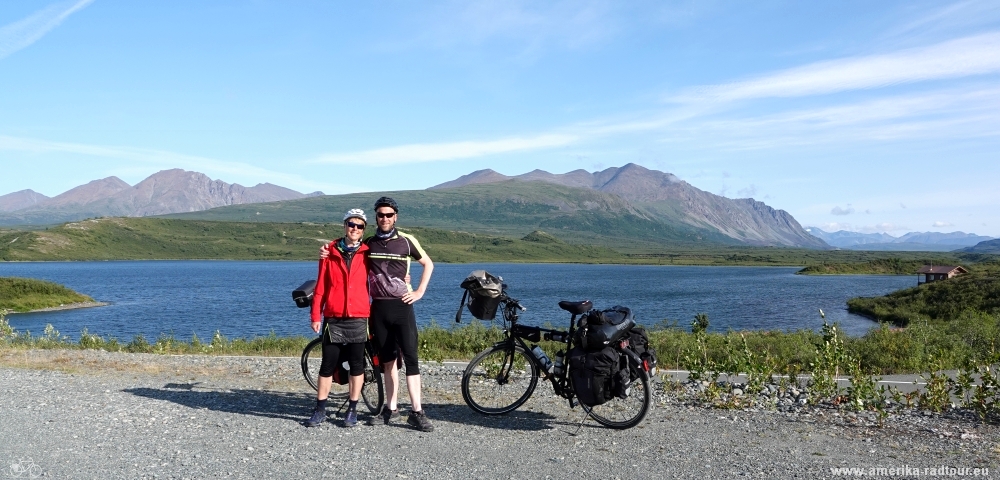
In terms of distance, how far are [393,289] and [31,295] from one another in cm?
7260

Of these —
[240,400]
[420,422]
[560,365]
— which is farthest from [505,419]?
[240,400]

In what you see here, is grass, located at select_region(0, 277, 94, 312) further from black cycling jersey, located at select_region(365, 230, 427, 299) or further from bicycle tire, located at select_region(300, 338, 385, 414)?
black cycling jersey, located at select_region(365, 230, 427, 299)

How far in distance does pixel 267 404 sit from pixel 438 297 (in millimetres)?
60015

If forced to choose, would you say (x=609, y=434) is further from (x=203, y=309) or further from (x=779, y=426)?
(x=203, y=309)

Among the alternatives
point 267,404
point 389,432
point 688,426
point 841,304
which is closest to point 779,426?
point 688,426

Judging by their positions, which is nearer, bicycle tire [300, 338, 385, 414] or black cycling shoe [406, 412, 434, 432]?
black cycling shoe [406, 412, 434, 432]

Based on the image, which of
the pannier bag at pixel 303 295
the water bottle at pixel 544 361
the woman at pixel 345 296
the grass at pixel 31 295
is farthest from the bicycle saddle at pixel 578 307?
the grass at pixel 31 295

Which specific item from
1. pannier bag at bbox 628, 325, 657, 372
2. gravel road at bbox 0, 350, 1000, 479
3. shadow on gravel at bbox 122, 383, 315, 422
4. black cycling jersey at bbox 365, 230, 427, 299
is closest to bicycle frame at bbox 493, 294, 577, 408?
gravel road at bbox 0, 350, 1000, 479

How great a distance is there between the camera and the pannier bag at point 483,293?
27.4 feet

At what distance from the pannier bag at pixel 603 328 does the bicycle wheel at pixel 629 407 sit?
0.45m

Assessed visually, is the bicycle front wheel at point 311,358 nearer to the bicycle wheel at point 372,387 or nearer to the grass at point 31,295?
the bicycle wheel at point 372,387

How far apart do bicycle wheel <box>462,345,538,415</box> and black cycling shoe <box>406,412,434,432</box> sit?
0.88 m

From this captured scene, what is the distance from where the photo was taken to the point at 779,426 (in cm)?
839

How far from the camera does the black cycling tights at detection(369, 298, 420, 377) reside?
807 cm
